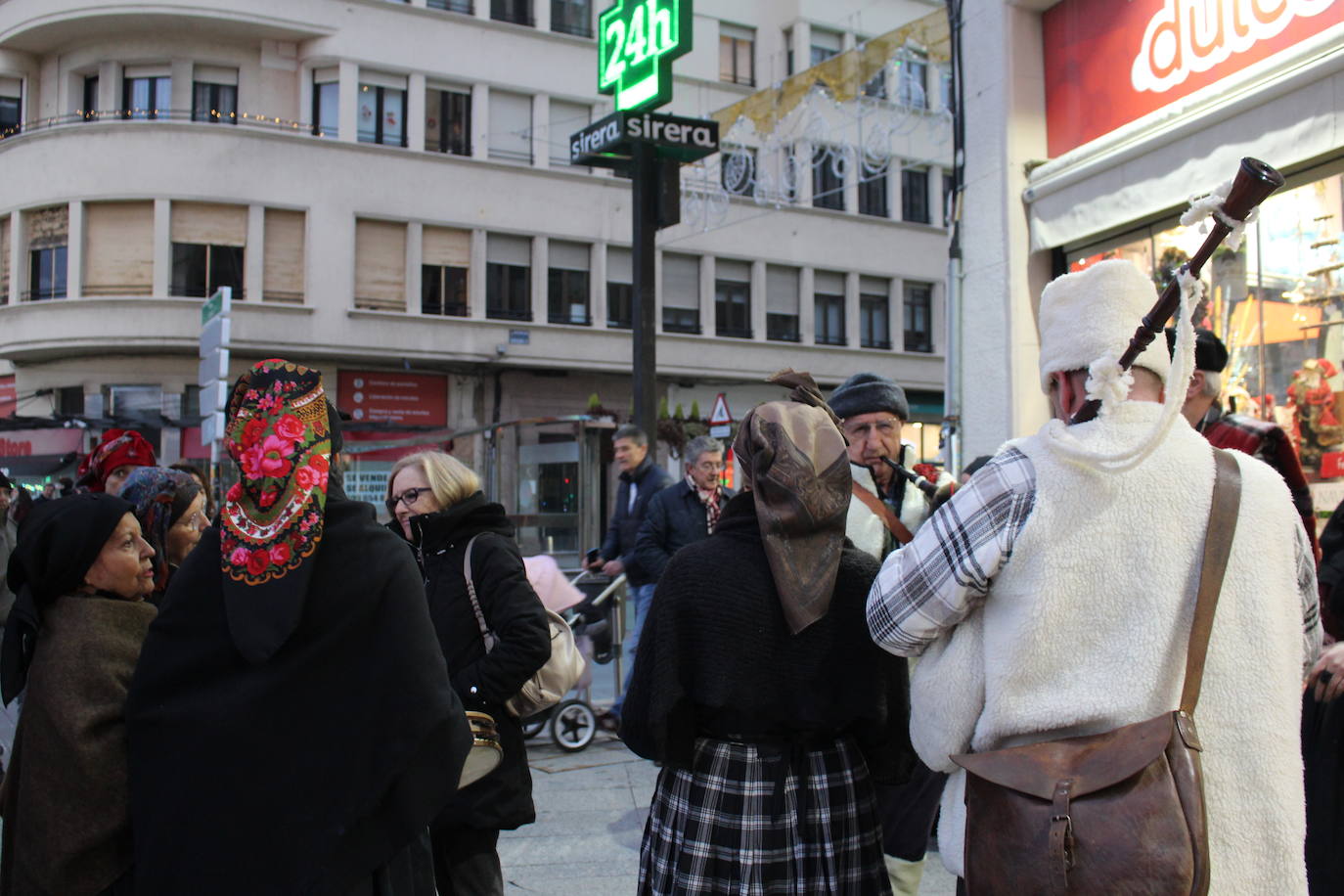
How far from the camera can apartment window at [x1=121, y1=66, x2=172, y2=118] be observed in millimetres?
24062

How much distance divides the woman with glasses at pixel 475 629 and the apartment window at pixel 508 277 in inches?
873

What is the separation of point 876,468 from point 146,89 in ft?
81.7

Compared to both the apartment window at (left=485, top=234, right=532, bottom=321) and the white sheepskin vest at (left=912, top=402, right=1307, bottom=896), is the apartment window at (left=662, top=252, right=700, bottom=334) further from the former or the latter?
the white sheepskin vest at (left=912, top=402, right=1307, bottom=896)

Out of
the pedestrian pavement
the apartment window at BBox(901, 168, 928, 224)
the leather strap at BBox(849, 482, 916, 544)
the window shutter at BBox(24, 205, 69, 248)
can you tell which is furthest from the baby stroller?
the apartment window at BBox(901, 168, 928, 224)

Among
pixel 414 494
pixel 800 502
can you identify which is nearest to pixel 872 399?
pixel 800 502

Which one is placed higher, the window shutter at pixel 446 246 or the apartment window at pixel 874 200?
the apartment window at pixel 874 200

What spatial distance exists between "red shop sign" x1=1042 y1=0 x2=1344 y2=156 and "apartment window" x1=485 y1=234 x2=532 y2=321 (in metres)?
19.4

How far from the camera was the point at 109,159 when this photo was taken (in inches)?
920

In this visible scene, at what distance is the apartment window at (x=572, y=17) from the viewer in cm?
2683

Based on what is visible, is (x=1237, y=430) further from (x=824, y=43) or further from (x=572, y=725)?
(x=824, y=43)

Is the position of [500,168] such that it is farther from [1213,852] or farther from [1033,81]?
[1213,852]

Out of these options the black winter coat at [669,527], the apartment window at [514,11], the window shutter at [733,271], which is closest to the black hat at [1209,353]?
the black winter coat at [669,527]

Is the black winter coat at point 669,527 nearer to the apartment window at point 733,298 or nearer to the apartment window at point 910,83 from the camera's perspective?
the apartment window at point 910,83

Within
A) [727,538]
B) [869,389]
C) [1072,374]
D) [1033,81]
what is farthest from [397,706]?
[1033,81]
